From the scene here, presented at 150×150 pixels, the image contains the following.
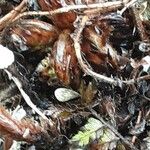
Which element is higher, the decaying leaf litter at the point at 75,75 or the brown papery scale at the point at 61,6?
the brown papery scale at the point at 61,6

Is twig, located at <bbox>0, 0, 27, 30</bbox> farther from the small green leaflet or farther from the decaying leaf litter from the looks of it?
the small green leaflet

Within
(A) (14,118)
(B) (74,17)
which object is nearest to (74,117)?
(A) (14,118)

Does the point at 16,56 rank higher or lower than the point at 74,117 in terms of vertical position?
higher

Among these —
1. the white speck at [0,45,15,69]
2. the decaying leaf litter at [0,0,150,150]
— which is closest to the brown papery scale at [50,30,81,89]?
the decaying leaf litter at [0,0,150,150]

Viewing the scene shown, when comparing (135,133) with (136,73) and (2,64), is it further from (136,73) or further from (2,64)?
(2,64)

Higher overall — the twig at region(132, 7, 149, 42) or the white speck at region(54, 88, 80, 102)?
the twig at region(132, 7, 149, 42)

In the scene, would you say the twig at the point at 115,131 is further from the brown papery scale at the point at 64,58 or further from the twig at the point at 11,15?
the twig at the point at 11,15

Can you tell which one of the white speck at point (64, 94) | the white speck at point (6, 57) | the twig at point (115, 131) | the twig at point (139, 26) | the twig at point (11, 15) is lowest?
the twig at point (115, 131)

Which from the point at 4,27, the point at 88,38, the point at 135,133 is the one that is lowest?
the point at 135,133

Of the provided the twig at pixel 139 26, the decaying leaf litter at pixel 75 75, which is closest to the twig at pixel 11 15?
the decaying leaf litter at pixel 75 75
